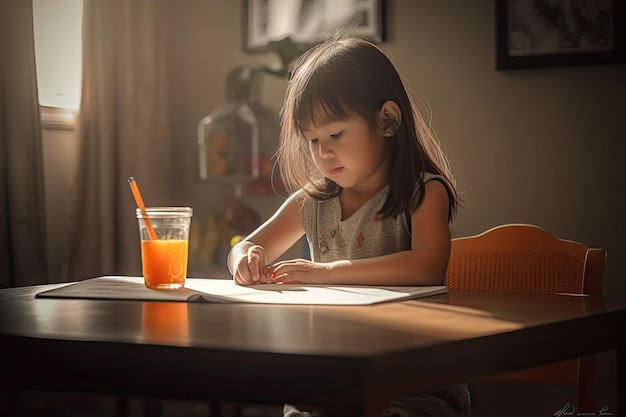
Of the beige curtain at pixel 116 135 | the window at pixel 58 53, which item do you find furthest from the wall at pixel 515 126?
the window at pixel 58 53

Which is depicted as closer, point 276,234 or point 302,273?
point 302,273

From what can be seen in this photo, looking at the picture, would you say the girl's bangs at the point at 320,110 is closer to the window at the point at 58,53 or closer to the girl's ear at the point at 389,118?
the girl's ear at the point at 389,118

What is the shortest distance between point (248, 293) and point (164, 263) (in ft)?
0.50

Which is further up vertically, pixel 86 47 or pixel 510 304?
pixel 86 47

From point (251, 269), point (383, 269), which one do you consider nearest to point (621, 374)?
point (383, 269)

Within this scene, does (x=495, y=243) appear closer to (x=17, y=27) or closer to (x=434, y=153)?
(x=434, y=153)

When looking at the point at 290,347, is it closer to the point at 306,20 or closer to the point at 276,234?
the point at 276,234

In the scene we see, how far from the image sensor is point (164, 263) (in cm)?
134

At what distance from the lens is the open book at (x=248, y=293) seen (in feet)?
3.88

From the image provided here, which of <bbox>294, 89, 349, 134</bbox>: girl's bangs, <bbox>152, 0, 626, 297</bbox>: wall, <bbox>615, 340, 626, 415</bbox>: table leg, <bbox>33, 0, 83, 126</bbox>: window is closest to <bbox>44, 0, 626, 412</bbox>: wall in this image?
<bbox>152, 0, 626, 297</bbox>: wall

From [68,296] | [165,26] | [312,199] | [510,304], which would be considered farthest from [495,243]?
[165,26]

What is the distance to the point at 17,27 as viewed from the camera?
9.22ft

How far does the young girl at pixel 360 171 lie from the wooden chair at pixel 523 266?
19cm

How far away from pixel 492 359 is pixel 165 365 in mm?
325
